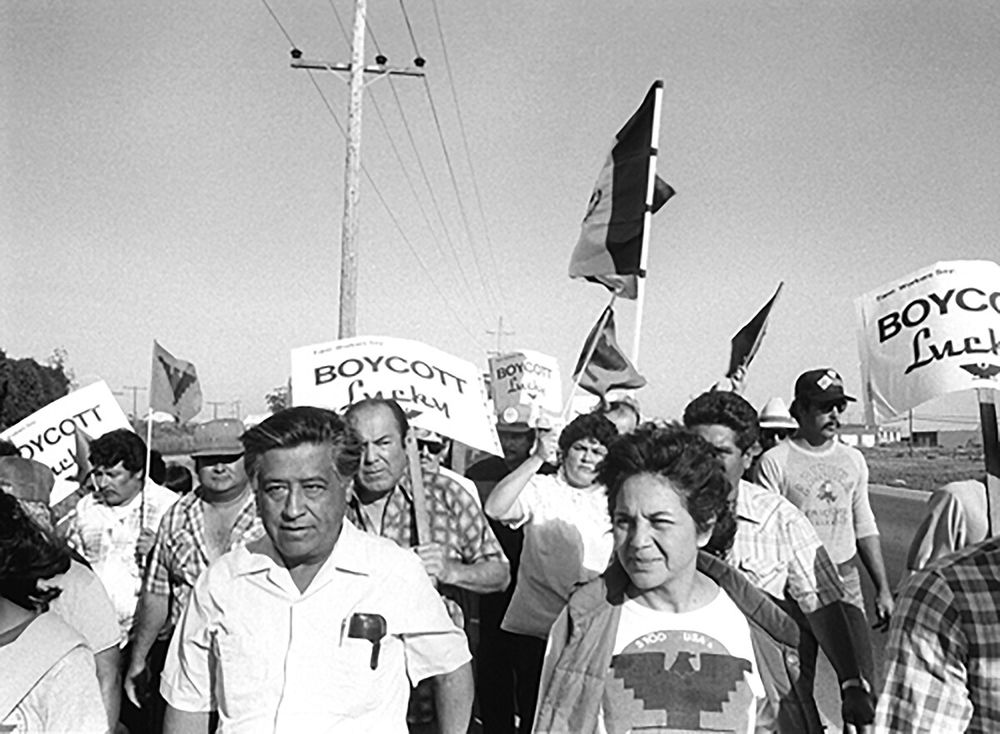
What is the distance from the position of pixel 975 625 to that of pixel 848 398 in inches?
155

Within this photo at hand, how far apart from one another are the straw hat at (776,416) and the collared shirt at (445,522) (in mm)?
3079

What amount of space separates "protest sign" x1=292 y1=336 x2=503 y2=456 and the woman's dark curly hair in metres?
2.38

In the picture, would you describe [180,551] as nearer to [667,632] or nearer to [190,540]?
[190,540]

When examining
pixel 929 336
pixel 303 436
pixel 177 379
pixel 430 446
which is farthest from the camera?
A: pixel 177 379

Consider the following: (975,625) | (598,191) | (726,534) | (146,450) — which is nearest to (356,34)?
(598,191)

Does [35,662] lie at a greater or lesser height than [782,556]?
lesser

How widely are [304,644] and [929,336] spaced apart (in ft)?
8.43

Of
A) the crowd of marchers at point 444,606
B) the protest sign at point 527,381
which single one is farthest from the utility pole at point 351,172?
the crowd of marchers at point 444,606

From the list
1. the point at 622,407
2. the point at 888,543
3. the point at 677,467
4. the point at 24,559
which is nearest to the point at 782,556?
the point at 677,467

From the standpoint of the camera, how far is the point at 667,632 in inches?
115

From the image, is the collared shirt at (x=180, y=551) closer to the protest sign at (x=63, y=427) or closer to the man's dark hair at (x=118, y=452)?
the man's dark hair at (x=118, y=452)

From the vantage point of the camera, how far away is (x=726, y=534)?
3.39 m

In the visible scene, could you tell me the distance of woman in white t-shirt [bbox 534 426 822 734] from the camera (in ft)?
9.30

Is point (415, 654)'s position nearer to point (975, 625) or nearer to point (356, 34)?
point (975, 625)
